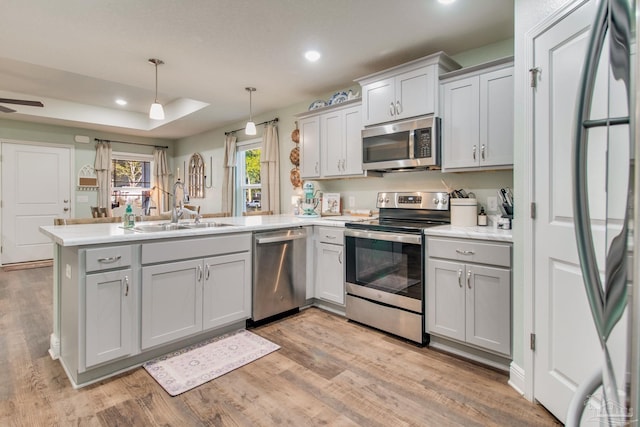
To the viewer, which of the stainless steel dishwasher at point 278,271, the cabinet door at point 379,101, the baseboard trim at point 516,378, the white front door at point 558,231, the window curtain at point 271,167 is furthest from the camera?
the window curtain at point 271,167

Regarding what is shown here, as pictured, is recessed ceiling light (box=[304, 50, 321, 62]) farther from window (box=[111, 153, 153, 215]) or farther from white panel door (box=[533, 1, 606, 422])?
window (box=[111, 153, 153, 215])

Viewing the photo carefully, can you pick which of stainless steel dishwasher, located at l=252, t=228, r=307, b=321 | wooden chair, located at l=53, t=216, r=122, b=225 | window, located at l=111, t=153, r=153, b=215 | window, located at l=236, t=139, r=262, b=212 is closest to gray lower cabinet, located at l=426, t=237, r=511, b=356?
stainless steel dishwasher, located at l=252, t=228, r=307, b=321

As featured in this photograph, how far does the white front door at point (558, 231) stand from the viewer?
1509 millimetres

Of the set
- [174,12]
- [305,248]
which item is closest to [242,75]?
[174,12]

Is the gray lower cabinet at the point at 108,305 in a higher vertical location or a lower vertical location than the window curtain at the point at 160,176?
lower

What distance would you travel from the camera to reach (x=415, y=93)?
2.88m

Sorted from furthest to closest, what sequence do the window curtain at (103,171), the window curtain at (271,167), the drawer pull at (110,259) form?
the window curtain at (103,171) → the window curtain at (271,167) → the drawer pull at (110,259)

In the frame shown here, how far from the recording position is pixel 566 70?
1587 mm

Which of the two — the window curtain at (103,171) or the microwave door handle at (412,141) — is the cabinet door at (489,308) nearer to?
the microwave door handle at (412,141)

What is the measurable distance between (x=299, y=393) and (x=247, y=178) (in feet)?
14.4

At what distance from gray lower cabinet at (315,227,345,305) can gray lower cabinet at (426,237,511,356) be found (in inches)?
35.4

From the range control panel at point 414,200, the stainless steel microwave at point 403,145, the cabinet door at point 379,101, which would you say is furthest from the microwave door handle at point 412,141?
the range control panel at point 414,200

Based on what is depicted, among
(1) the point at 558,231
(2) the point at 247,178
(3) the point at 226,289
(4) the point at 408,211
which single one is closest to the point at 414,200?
(4) the point at 408,211

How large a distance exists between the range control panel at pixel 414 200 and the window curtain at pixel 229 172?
3.09 meters
